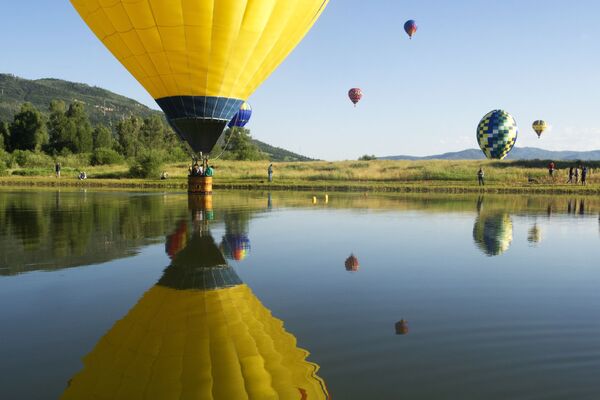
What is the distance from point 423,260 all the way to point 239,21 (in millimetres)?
11019

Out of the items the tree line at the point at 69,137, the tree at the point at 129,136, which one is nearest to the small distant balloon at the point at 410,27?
the tree line at the point at 69,137

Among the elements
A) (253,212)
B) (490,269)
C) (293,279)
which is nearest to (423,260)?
(490,269)

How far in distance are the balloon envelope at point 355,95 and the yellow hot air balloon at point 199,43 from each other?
1272 inches

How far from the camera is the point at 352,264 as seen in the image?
31.4 feet

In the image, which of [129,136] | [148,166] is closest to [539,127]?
[148,166]

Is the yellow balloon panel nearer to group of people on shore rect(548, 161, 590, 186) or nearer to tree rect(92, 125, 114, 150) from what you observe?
group of people on shore rect(548, 161, 590, 186)

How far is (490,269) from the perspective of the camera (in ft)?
30.0

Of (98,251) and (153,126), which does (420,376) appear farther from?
(153,126)

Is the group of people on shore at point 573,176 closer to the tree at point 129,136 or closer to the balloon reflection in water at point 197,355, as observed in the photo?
the balloon reflection in water at point 197,355

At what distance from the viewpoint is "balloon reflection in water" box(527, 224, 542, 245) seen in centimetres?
1253

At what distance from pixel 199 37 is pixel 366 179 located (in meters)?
28.8

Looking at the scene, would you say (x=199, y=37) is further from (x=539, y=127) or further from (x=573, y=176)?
(x=539, y=127)

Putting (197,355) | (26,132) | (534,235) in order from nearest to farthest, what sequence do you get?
(197,355) < (534,235) < (26,132)

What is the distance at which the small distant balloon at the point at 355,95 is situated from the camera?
53562mm
